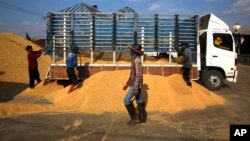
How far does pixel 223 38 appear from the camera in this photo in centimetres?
1498

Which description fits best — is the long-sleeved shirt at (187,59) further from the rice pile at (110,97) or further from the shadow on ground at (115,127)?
the shadow on ground at (115,127)

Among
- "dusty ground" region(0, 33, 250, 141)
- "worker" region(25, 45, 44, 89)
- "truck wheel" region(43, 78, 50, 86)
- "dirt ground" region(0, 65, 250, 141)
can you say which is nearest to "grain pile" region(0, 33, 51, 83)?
"worker" region(25, 45, 44, 89)

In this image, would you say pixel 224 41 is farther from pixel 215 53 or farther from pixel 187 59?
pixel 187 59

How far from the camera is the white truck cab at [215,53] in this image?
14.8 m

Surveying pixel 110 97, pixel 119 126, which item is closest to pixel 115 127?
pixel 119 126

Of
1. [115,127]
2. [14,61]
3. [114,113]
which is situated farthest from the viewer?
[14,61]

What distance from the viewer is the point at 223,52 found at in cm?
1488

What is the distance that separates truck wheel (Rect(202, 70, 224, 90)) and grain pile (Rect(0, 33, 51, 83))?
33.4 feet

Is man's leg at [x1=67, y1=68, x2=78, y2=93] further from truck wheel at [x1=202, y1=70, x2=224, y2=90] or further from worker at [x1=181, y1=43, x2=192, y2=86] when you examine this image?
truck wheel at [x1=202, y1=70, x2=224, y2=90]

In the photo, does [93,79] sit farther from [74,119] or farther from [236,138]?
[236,138]

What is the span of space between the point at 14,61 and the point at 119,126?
17.0 meters

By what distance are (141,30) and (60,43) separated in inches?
125

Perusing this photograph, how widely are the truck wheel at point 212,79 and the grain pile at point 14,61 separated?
10185mm

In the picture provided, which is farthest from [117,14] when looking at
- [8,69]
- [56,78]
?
[8,69]
